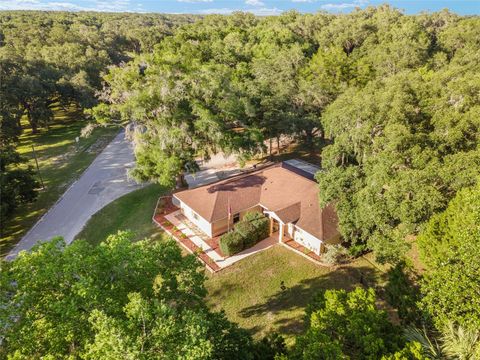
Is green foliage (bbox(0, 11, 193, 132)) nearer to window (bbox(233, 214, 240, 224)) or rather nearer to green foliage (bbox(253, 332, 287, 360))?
window (bbox(233, 214, 240, 224))

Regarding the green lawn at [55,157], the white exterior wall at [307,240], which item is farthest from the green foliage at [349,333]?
the green lawn at [55,157]

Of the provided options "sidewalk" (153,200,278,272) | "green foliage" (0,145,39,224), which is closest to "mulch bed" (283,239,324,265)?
"sidewalk" (153,200,278,272)

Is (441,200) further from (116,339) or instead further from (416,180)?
(116,339)

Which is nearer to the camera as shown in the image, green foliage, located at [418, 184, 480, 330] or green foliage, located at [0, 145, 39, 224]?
green foliage, located at [418, 184, 480, 330]

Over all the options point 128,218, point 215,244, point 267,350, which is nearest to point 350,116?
point 215,244

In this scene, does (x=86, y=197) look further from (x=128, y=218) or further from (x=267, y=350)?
(x=267, y=350)

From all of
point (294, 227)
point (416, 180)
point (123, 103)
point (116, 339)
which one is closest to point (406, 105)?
point (416, 180)

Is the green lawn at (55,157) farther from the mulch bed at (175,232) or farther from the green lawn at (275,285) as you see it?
the green lawn at (275,285)
